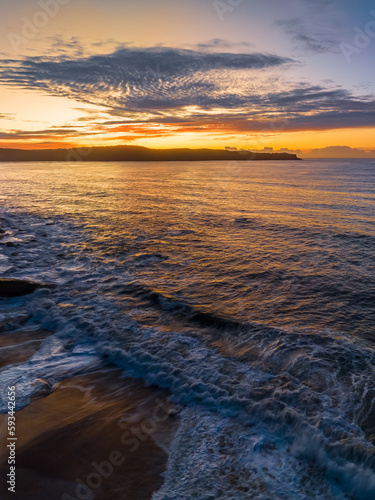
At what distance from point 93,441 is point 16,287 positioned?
8065 millimetres

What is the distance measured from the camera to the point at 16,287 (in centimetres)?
1138

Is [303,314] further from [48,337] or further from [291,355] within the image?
[48,337]

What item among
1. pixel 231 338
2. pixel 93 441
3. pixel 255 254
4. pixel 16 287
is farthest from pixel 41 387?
pixel 255 254

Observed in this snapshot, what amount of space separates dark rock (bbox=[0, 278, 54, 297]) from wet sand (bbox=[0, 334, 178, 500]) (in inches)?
231

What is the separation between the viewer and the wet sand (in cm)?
441

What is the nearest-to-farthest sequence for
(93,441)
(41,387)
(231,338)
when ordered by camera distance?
(93,441) → (41,387) → (231,338)

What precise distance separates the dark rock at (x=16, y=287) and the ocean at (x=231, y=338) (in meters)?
0.45

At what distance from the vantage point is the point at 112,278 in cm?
1302

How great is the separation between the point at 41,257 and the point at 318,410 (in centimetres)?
1449

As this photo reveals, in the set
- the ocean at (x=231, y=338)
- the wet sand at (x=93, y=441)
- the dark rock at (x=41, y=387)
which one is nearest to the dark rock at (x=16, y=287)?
the ocean at (x=231, y=338)

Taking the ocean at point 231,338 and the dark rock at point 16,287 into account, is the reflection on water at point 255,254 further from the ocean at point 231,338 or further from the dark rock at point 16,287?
the dark rock at point 16,287

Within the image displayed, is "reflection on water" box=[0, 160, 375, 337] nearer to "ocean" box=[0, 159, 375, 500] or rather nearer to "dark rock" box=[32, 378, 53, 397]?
"ocean" box=[0, 159, 375, 500]

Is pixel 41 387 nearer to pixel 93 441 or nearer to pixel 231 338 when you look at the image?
pixel 93 441

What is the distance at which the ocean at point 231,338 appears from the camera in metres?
4.84
